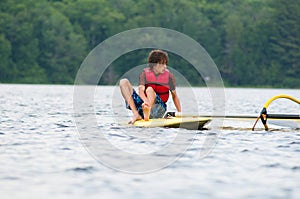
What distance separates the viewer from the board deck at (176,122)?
11180 mm

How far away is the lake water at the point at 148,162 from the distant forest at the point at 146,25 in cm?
5737

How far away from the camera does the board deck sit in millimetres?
11180

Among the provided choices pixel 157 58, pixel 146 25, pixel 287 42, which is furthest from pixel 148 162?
pixel 146 25

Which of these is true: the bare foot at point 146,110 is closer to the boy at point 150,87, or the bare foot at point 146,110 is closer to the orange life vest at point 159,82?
the boy at point 150,87

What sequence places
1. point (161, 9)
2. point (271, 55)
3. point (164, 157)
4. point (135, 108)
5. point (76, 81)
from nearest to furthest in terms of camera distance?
1. point (164, 157)
2. point (135, 108)
3. point (76, 81)
4. point (271, 55)
5. point (161, 9)

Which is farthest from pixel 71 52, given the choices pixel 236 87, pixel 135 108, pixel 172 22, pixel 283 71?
pixel 135 108

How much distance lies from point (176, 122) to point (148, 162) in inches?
146

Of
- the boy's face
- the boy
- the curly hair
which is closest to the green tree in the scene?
the boy

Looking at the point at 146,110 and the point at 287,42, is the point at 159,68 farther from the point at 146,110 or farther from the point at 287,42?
the point at 287,42

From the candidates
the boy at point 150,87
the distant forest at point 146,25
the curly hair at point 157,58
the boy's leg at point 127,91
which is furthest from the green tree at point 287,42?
the boy's leg at point 127,91

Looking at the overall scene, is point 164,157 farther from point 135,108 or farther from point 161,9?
point 161,9

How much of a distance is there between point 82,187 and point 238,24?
232 ft

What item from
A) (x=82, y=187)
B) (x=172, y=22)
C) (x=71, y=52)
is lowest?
(x=82, y=187)

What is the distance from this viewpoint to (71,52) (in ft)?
229
